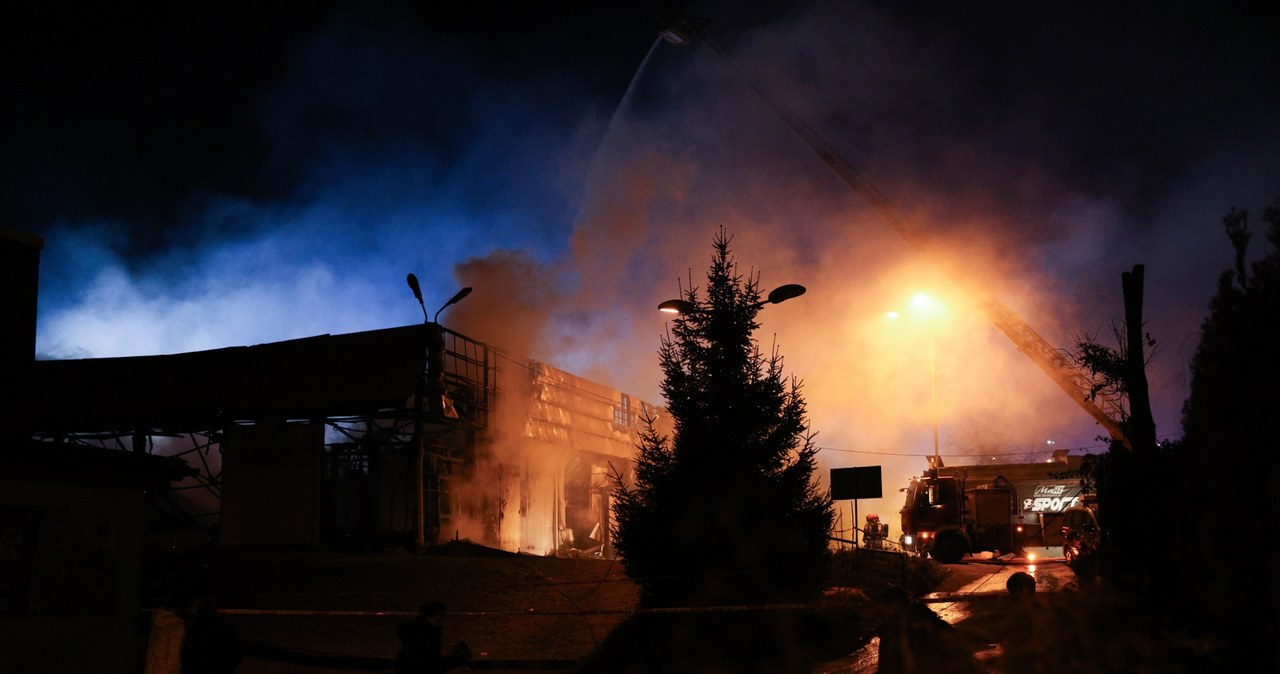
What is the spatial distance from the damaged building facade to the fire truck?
8780 mm

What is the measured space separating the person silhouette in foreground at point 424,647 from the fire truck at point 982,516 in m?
20.2

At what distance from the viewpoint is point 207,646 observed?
26.6 feet

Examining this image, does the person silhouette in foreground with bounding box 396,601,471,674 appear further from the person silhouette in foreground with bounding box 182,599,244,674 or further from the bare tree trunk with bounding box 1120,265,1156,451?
the bare tree trunk with bounding box 1120,265,1156,451

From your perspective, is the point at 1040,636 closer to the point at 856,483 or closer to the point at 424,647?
the point at 424,647

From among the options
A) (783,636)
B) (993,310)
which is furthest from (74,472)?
(993,310)

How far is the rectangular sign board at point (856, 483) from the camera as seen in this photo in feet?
54.6

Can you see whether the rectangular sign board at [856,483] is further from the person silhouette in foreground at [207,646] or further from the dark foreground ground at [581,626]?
the person silhouette in foreground at [207,646]

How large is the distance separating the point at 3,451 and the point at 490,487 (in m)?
19.2

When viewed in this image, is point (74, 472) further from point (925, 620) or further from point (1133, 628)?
point (1133, 628)

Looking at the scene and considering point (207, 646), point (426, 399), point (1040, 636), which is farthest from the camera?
point (426, 399)

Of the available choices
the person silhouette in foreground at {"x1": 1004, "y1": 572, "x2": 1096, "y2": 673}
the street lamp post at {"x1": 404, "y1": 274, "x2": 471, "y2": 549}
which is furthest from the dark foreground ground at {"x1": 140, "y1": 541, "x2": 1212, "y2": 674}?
the street lamp post at {"x1": 404, "y1": 274, "x2": 471, "y2": 549}

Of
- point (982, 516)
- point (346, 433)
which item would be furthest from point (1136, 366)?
point (346, 433)

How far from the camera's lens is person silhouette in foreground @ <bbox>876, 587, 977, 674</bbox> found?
6.38 meters

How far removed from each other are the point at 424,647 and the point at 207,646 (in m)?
2.20
